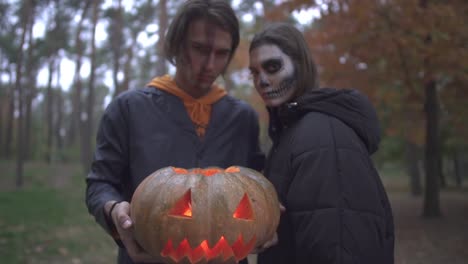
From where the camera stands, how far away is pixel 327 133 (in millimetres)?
1788

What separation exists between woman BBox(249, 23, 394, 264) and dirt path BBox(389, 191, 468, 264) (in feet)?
19.2

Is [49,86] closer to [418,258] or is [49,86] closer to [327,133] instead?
[418,258]

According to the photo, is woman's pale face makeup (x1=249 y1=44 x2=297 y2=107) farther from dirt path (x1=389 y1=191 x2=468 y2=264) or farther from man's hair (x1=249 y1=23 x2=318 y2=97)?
dirt path (x1=389 y1=191 x2=468 y2=264)

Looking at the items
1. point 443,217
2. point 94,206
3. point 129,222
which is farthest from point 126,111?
point 443,217

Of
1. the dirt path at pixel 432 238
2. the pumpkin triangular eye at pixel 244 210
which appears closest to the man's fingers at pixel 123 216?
the pumpkin triangular eye at pixel 244 210

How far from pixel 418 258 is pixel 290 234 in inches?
247

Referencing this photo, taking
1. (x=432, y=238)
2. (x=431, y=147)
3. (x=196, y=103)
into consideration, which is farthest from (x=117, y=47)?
(x=196, y=103)

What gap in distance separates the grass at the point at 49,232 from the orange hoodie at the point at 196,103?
18.2 feet

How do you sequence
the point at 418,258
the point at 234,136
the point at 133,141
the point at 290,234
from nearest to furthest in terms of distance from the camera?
the point at 290,234 → the point at 133,141 → the point at 234,136 → the point at 418,258

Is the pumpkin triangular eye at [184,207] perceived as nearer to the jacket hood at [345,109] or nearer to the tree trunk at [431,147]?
the jacket hood at [345,109]

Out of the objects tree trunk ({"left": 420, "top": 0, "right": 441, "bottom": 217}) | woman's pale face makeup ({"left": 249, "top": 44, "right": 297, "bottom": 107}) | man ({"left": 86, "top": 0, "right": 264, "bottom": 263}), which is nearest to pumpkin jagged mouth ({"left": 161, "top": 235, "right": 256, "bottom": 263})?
man ({"left": 86, "top": 0, "right": 264, "bottom": 263})

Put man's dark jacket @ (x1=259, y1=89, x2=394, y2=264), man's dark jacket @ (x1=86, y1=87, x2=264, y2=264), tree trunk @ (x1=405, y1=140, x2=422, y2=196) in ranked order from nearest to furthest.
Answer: man's dark jacket @ (x1=259, y1=89, x2=394, y2=264) → man's dark jacket @ (x1=86, y1=87, x2=264, y2=264) → tree trunk @ (x1=405, y1=140, x2=422, y2=196)

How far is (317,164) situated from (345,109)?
1.20ft

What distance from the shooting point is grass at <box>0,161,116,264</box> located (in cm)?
725
